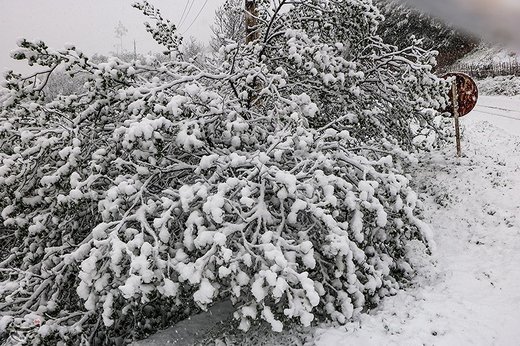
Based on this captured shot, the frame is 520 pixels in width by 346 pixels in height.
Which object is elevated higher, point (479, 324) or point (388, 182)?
point (388, 182)

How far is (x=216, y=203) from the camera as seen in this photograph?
4.45 metres

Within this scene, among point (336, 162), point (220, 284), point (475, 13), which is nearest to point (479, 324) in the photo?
point (336, 162)

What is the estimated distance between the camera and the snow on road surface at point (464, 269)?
4648 millimetres

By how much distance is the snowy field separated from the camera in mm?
4664

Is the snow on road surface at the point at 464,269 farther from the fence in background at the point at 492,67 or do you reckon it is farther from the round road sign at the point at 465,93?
the fence in background at the point at 492,67

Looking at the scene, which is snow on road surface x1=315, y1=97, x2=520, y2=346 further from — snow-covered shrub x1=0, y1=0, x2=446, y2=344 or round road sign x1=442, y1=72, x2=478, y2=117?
round road sign x1=442, y1=72, x2=478, y2=117

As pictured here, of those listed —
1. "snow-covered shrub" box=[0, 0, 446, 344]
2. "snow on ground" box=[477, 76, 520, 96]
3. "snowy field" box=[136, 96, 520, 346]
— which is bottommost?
"snowy field" box=[136, 96, 520, 346]

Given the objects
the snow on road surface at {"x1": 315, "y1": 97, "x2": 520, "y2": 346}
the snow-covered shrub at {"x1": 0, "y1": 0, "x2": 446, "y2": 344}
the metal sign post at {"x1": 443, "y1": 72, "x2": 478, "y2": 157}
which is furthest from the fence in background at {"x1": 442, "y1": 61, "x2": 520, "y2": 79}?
the metal sign post at {"x1": 443, "y1": 72, "x2": 478, "y2": 157}

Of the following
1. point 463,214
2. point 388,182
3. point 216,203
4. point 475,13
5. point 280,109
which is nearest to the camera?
point 475,13

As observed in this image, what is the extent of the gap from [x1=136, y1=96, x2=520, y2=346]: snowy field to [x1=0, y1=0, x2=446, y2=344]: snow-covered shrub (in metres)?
0.34

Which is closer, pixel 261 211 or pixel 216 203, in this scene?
pixel 216 203

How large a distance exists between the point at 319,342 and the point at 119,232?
2.66 metres

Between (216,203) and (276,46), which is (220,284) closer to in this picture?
(216,203)

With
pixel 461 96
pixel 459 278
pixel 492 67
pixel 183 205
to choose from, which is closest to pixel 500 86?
pixel 461 96
